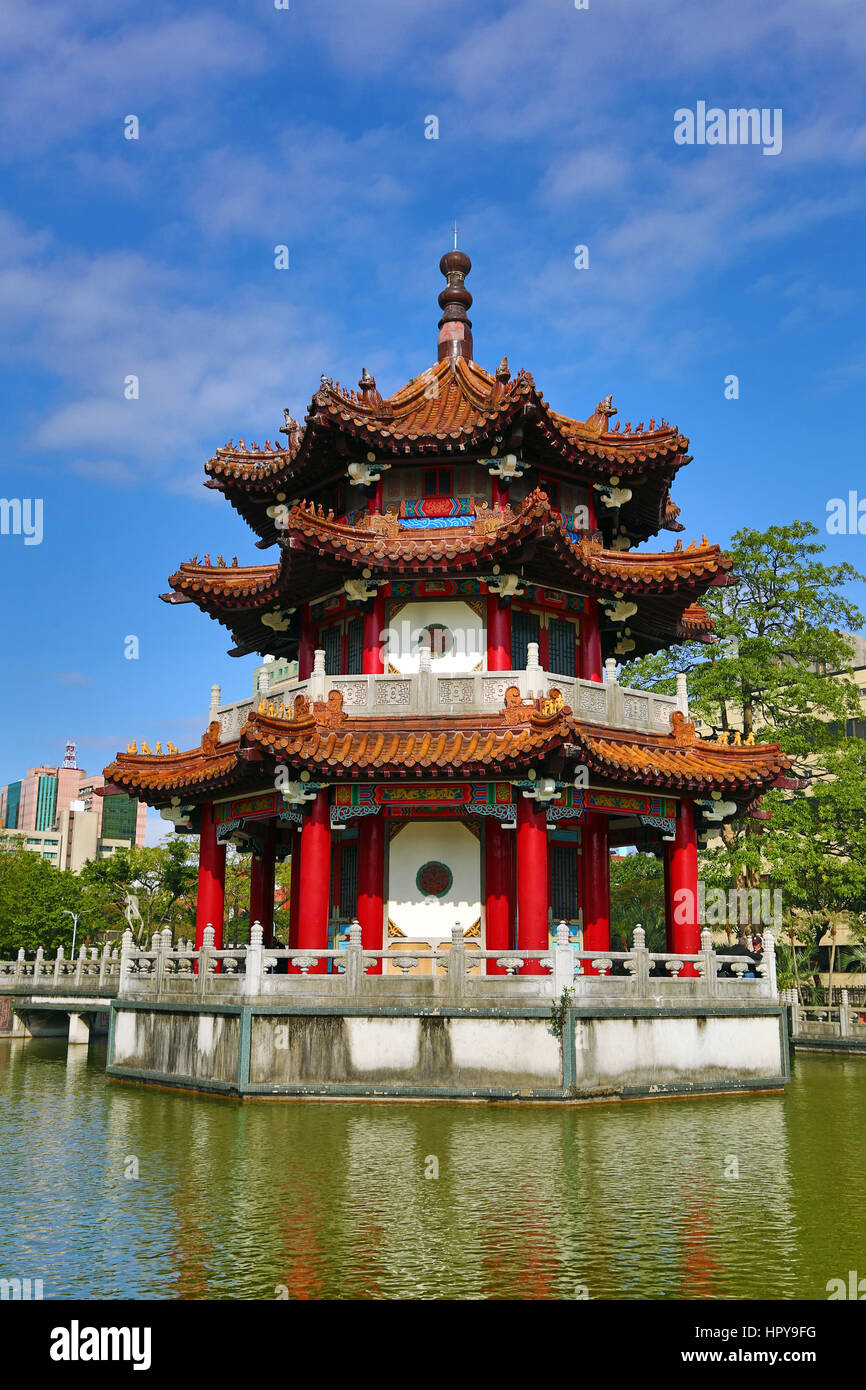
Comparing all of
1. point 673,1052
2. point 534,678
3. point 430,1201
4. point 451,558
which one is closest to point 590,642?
point 534,678

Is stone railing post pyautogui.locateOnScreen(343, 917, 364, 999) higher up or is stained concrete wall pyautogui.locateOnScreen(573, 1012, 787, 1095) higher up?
stone railing post pyautogui.locateOnScreen(343, 917, 364, 999)

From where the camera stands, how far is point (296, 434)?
25516mm

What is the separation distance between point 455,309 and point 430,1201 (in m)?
22.6

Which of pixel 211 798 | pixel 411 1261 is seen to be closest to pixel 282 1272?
pixel 411 1261

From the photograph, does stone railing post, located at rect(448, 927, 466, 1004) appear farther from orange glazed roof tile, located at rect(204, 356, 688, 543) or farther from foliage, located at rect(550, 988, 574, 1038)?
orange glazed roof tile, located at rect(204, 356, 688, 543)

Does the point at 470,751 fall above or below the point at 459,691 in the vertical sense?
below

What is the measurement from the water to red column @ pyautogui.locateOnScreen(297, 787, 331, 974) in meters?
3.20

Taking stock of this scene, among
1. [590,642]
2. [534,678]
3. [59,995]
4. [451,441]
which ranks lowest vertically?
[59,995]

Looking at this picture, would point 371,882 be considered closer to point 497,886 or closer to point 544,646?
point 497,886

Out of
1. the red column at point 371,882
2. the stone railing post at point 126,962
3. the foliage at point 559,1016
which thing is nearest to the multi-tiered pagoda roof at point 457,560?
the red column at point 371,882

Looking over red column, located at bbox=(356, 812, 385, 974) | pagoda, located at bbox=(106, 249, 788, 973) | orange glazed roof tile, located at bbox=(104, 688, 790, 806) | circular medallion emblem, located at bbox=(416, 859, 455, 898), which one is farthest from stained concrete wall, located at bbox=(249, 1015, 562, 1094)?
orange glazed roof tile, located at bbox=(104, 688, 790, 806)

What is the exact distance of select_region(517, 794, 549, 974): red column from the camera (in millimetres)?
20000

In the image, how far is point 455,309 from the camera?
2855cm

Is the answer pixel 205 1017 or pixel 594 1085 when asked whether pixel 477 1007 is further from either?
pixel 205 1017
